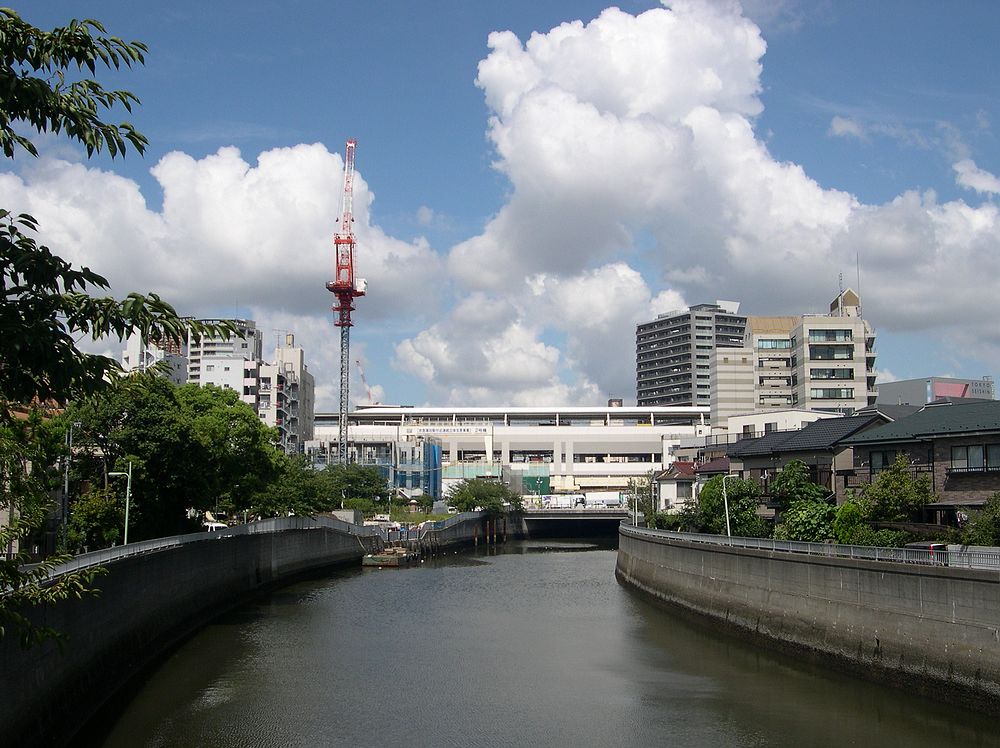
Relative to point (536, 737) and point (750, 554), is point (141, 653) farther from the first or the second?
point (750, 554)

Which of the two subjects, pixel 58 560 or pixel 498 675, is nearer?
pixel 58 560

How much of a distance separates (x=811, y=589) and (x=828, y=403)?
96956 millimetres

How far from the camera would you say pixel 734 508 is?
2734 inches

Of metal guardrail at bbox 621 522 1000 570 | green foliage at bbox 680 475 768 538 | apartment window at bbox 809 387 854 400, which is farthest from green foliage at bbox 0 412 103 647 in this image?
apartment window at bbox 809 387 854 400

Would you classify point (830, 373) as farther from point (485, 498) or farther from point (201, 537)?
point (201, 537)

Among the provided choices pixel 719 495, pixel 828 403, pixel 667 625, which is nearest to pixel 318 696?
pixel 667 625

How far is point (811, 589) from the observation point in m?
43.1

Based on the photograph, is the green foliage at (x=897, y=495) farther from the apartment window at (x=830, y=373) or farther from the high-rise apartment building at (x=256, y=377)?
the high-rise apartment building at (x=256, y=377)

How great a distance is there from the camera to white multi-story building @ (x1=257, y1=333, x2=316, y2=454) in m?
151

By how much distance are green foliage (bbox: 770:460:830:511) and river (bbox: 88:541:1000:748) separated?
12.4m

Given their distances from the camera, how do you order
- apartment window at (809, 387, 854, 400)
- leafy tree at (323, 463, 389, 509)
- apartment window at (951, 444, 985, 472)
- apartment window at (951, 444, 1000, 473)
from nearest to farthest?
1. apartment window at (951, 444, 1000, 473)
2. apartment window at (951, 444, 985, 472)
3. apartment window at (809, 387, 854, 400)
4. leafy tree at (323, 463, 389, 509)

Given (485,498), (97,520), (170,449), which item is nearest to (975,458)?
(170,449)

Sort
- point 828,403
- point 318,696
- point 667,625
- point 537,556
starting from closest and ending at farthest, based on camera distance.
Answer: point 318,696 → point 667,625 → point 537,556 → point 828,403

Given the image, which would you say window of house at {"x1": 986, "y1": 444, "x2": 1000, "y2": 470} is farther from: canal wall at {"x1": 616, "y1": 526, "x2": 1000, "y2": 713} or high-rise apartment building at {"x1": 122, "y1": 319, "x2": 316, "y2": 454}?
high-rise apartment building at {"x1": 122, "y1": 319, "x2": 316, "y2": 454}
